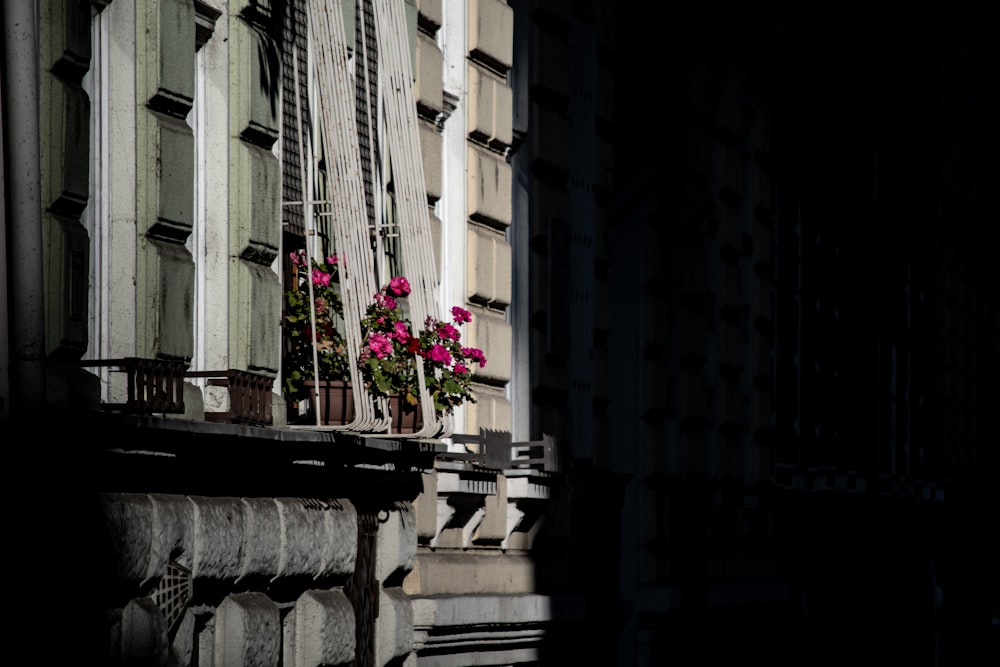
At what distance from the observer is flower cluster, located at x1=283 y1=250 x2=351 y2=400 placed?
1216 cm

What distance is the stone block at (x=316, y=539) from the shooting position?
11.1 meters

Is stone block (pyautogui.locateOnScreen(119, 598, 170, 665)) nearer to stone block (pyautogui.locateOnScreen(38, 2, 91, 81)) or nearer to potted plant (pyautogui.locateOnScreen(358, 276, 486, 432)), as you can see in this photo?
stone block (pyautogui.locateOnScreen(38, 2, 91, 81))

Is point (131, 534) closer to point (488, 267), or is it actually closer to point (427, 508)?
point (427, 508)

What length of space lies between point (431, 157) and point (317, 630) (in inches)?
160

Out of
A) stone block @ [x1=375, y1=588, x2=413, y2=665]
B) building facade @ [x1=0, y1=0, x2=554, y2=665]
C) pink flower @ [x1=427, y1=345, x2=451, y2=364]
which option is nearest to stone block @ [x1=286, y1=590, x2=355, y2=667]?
building facade @ [x1=0, y1=0, x2=554, y2=665]

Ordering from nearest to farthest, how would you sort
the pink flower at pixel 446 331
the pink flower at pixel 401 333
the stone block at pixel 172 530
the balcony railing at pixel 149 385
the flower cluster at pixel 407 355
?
the balcony railing at pixel 149 385
the stone block at pixel 172 530
the flower cluster at pixel 407 355
the pink flower at pixel 401 333
the pink flower at pixel 446 331

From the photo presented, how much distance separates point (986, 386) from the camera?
35.7 metres

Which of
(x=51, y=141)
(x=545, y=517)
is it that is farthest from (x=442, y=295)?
(x=51, y=141)

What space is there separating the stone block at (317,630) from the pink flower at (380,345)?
1484mm

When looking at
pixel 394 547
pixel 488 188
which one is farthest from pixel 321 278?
pixel 488 188

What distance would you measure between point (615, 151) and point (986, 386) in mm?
17422

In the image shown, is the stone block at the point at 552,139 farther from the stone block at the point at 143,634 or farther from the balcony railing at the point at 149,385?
the stone block at the point at 143,634

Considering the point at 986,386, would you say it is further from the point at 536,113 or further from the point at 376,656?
the point at 376,656

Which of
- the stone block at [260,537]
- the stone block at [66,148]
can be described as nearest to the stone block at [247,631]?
the stone block at [260,537]
